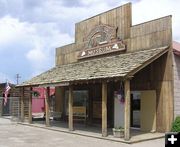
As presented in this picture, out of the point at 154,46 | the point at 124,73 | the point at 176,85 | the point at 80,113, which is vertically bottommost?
the point at 80,113

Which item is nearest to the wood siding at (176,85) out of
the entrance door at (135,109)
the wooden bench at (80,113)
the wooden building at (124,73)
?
the wooden building at (124,73)

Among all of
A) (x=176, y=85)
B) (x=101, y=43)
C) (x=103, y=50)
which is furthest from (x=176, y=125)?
(x=101, y=43)

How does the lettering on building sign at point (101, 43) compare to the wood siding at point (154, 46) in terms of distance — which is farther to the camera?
the lettering on building sign at point (101, 43)

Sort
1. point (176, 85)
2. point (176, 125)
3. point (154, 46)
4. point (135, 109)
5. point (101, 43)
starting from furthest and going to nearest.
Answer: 1. point (101, 43)
2. point (135, 109)
3. point (154, 46)
4. point (176, 85)
5. point (176, 125)

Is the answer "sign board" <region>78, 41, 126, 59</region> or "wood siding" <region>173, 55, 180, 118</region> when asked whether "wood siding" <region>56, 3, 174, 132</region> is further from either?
"sign board" <region>78, 41, 126, 59</region>

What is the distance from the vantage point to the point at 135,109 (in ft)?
61.2

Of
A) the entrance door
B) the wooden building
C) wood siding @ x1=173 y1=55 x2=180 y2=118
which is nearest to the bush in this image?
the wooden building

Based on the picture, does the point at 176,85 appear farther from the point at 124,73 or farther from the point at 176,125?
the point at 124,73

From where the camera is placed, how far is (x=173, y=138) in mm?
1083

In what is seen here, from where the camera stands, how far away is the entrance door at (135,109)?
727 inches

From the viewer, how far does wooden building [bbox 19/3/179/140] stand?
1536 centimetres

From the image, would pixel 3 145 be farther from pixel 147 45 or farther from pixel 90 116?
pixel 90 116

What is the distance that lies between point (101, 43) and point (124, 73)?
7.35 meters

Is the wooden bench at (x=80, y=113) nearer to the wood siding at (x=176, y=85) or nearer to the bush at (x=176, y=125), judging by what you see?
the wood siding at (x=176, y=85)
